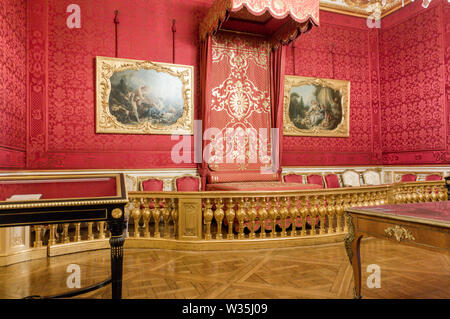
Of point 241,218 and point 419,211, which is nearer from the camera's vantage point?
point 419,211

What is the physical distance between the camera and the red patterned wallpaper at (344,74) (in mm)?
7393

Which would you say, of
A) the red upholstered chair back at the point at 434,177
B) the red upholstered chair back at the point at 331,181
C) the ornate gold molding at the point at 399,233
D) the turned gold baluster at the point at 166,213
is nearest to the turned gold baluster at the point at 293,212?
the turned gold baluster at the point at 166,213

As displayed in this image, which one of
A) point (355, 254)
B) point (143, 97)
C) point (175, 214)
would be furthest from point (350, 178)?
point (355, 254)

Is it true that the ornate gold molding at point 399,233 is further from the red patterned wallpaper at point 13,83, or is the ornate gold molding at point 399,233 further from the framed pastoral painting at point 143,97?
the framed pastoral painting at point 143,97

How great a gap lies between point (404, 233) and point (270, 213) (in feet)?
7.20

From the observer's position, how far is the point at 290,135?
7.22m

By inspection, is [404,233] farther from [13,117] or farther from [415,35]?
[415,35]

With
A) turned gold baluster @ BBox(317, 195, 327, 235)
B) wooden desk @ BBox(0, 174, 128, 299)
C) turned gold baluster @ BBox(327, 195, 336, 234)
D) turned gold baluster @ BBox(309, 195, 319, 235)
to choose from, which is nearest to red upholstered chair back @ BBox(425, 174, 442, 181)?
turned gold baluster @ BBox(327, 195, 336, 234)

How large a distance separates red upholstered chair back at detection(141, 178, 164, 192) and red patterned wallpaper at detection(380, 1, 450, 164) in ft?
19.7

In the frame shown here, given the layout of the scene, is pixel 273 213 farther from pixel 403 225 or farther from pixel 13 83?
pixel 13 83

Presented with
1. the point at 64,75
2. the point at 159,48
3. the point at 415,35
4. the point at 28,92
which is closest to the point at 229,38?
the point at 159,48

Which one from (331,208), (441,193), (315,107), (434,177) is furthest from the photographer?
(315,107)

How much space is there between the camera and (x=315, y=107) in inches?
294

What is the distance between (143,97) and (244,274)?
4.33 m
